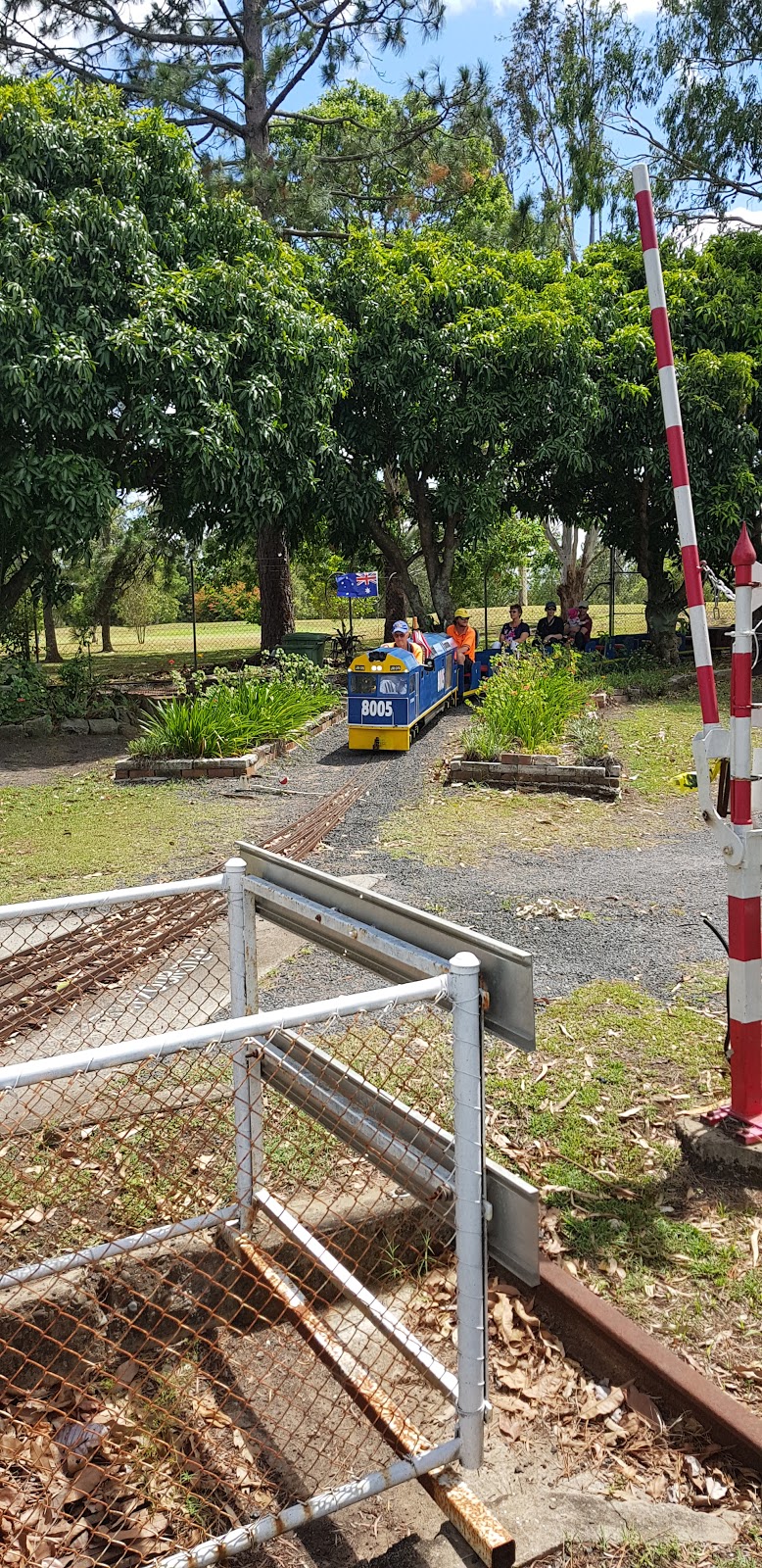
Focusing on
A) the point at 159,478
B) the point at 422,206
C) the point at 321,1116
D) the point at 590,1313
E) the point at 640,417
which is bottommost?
the point at 590,1313

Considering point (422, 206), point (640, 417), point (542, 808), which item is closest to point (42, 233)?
point (542, 808)

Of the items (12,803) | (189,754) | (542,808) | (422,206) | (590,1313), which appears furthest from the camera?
(422,206)

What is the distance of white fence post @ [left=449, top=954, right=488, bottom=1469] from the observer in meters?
2.25

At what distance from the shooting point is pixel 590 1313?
9.33 ft

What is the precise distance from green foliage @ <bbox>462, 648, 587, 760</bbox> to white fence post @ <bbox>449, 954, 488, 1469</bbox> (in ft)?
27.5

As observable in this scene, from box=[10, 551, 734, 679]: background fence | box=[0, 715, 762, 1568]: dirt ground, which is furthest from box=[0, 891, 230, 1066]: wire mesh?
box=[10, 551, 734, 679]: background fence

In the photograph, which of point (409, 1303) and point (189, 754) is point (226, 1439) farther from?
point (189, 754)

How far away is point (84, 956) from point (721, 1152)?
3.47 m

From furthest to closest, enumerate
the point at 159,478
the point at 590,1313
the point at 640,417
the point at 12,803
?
the point at 640,417 < the point at 159,478 < the point at 12,803 < the point at 590,1313

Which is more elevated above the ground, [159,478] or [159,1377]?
[159,478]

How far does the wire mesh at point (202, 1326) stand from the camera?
2.48 metres

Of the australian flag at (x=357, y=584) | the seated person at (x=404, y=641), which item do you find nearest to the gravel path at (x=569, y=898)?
the seated person at (x=404, y=641)

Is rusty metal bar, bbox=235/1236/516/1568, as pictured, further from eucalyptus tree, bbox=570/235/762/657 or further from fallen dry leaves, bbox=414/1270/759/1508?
eucalyptus tree, bbox=570/235/762/657

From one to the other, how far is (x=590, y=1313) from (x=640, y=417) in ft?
63.5
